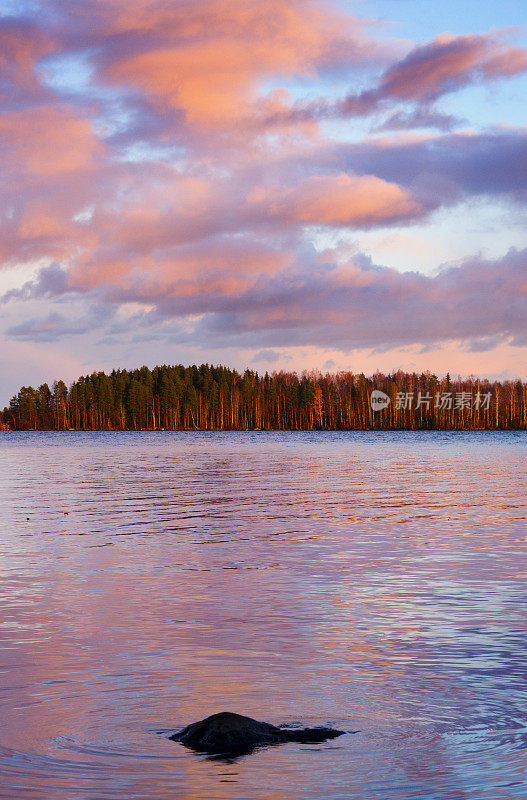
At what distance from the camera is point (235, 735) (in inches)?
409

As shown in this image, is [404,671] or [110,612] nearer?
[404,671]

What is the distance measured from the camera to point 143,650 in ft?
49.4

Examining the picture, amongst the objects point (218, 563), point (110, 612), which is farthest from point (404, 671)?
point (218, 563)

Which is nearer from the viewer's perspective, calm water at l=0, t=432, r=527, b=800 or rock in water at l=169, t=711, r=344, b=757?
calm water at l=0, t=432, r=527, b=800

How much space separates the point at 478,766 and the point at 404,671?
3858 millimetres

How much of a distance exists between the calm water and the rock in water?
189 millimetres

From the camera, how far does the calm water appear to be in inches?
385

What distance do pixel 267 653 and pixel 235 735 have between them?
14.6 ft

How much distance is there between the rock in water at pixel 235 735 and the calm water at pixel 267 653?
189 mm

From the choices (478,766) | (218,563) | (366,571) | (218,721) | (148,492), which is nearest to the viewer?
(478,766)

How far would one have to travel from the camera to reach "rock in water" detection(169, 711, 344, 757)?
33.9ft

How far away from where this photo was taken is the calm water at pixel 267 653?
9781mm

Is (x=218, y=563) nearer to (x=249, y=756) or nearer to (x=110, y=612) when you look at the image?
(x=110, y=612)

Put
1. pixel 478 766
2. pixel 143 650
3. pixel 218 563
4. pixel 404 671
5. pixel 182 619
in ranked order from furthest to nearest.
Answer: pixel 218 563, pixel 182 619, pixel 143 650, pixel 404 671, pixel 478 766
